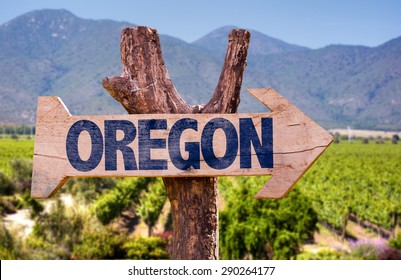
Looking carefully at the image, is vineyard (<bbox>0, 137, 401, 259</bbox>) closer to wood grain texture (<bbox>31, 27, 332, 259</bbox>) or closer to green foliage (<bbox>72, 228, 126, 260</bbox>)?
green foliage (<bbox>72, 228, 126, 260</bbox>)

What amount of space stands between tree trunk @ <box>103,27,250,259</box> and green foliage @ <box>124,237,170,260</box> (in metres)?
18.2

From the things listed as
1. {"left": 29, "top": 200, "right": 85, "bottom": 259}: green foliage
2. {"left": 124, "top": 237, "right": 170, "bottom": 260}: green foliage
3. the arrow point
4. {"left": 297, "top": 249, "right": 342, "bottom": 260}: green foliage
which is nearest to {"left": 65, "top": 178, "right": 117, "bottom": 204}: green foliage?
{"left": 29, "top": 200, "right": 85, "bottom": 259}: green foliage

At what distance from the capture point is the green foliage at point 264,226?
21.4 meters

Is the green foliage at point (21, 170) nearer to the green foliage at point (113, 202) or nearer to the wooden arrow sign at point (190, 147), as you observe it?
the green foliage at point (113, 202)

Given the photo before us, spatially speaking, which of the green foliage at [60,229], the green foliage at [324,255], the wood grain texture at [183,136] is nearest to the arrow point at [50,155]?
the wood grain texture at [183,136]

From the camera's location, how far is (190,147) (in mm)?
3176

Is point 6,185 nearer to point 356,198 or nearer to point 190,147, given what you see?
point 356,198

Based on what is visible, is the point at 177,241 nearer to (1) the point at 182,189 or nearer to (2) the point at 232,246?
(1) the point at 182,189

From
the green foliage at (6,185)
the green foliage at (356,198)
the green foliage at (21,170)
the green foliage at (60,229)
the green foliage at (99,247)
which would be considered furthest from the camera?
the green foliage at (21,170)

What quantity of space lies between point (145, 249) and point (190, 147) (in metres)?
19.4

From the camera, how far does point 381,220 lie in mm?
27891

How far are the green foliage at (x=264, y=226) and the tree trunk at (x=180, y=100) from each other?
59.6 feet
